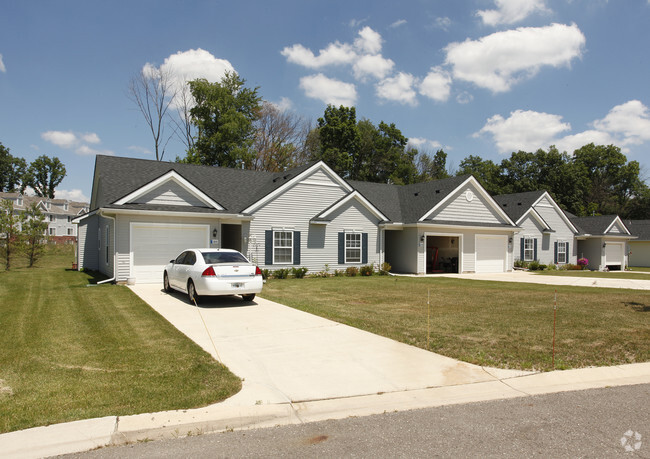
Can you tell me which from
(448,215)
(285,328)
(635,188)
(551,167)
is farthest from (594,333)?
(635,188)

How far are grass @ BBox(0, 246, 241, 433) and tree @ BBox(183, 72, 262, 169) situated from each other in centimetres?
2936

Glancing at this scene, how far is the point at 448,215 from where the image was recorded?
24.8m

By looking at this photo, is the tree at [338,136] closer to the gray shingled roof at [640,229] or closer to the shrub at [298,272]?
the shrub at [298,272]

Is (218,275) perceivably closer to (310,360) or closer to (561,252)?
(310,360)

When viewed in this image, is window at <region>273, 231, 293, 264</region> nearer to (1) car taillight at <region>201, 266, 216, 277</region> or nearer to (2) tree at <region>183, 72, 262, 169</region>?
(1) car taillight at <region>201, 266, 216, 277</region>

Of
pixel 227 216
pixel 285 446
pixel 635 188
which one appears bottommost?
pixel 285 446

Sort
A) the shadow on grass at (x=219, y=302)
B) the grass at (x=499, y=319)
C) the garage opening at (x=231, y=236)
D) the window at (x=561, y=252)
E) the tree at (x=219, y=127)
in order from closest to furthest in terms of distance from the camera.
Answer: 1. the grass at (x=499, y=319)
2. the shadow on grass at (x=219, y=302)
3. the garage opening at (x=231, y=236)
4. the window at (x=561, y=252)
5. the tree at (x=219, y=127)

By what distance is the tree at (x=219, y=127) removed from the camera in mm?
38438

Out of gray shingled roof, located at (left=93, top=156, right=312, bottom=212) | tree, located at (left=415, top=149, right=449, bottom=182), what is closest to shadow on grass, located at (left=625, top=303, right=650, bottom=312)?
gray shingled roof, located at (left=93, top=156, right=312, bottom=212)

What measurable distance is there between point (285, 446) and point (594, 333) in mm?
7241

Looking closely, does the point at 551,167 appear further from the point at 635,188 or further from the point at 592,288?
the point at 592,288

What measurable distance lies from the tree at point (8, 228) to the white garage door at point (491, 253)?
26232mm

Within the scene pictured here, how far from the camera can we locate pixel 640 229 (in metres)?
42.4

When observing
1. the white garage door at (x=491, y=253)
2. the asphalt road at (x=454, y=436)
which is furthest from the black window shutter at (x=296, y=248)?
the asphalt road at (x=454, y=436)
